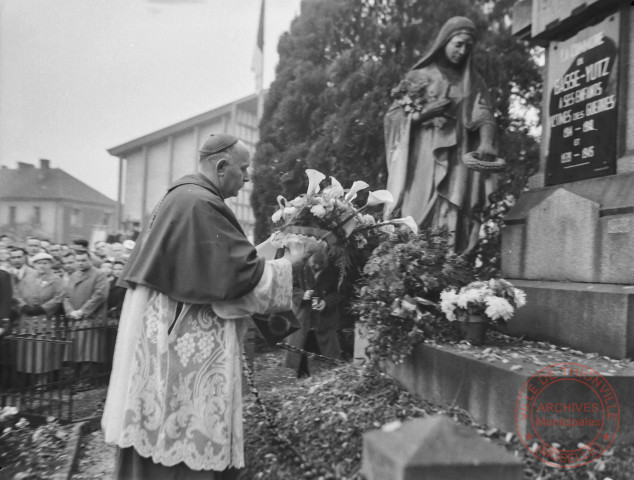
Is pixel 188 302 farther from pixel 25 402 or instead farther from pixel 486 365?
pixel 25 402

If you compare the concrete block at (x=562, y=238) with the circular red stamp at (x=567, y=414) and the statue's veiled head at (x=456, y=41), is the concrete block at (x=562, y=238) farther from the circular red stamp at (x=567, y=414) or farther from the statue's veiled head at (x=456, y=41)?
the statue's veiled head at (x=456, y=41)

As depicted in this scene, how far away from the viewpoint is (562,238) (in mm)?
4578

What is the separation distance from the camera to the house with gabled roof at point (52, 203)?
80.0ft

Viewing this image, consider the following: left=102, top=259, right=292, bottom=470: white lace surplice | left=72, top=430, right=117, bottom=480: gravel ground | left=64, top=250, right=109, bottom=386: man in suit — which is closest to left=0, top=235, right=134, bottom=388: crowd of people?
left=64, top=250, right=109, bottom=386: man in suit

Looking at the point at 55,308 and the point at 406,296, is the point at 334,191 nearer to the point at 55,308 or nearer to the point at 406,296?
the point at 406,296

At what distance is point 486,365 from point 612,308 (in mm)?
1046

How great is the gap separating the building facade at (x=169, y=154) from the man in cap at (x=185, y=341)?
14615 mm

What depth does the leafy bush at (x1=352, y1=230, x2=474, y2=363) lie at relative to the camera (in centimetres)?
418

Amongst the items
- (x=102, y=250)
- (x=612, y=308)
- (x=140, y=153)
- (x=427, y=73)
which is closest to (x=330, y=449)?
(x=612, y=308)

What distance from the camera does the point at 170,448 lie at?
2.81 metres

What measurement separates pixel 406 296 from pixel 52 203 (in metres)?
25.7

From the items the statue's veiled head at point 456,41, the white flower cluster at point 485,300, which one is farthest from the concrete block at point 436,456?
the statue's veiled head at point 456,41

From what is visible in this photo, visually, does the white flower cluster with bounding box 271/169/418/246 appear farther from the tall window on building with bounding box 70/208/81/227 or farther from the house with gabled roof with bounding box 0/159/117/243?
the tall window on building with bounding box 70/208/81/227

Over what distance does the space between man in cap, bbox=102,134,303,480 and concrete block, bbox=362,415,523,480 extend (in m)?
1.54
